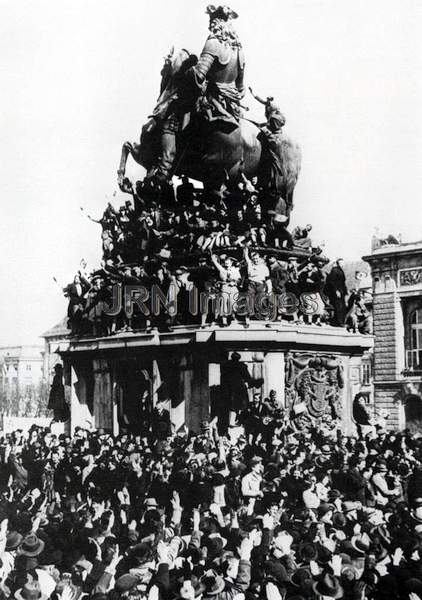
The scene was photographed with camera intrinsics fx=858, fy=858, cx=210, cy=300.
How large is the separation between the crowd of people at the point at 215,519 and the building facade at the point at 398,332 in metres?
26.7

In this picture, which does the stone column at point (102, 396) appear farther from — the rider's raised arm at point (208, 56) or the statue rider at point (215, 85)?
the rider's raised arm at point (208, 56)

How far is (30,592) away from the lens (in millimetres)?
7879

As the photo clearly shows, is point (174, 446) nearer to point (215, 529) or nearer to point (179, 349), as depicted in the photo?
point (179, 349)

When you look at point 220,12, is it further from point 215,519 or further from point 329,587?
point 329,587

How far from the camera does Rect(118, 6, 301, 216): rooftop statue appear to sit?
24.2 meters

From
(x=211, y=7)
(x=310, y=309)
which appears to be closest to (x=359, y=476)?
(x=310, y=309)

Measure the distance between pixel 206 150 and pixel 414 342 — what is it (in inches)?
1031

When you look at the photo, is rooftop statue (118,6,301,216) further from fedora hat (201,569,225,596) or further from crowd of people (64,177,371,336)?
fedora hat (201,569,225,596)

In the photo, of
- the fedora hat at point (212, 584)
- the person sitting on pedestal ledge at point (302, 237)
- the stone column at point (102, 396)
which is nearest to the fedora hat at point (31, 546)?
the fedora hat at point (212, 584)

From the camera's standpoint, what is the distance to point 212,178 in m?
24.8

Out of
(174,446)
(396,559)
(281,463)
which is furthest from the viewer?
(174,446)

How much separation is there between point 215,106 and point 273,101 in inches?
78.1

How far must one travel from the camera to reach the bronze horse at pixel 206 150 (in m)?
24.4

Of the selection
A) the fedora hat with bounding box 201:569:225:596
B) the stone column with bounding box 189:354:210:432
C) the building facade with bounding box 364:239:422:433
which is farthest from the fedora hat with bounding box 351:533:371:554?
the building facade with bounding box 364:239:422:433
